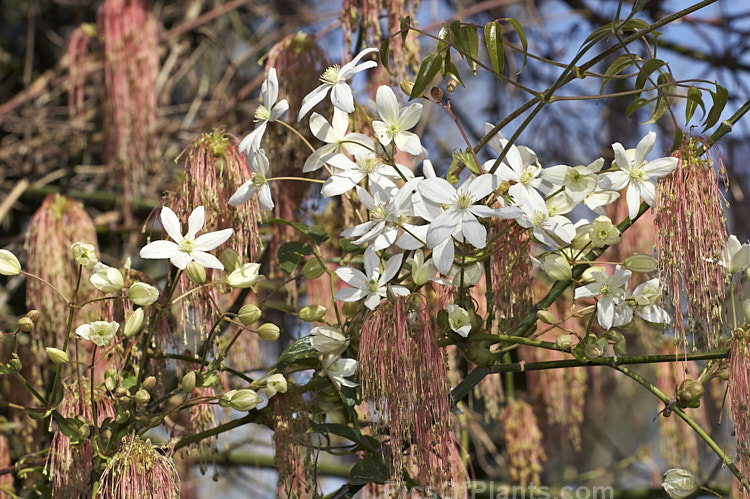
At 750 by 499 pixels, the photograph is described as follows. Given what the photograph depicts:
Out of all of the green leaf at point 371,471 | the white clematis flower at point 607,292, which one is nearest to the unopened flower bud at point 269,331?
the green leaf at point 371,471

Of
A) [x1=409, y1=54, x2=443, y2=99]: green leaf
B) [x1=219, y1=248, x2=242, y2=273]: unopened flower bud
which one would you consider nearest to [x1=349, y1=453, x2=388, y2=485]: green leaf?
[x1=219, y1=248, x2=242, y2=273]: unopened flower bud

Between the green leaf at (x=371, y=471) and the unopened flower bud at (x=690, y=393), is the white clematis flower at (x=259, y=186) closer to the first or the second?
the green leaf at (x=371, y=471)

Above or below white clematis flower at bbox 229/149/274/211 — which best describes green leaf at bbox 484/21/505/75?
above

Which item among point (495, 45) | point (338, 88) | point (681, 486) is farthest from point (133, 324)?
point (681, 486)

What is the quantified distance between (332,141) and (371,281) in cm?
13

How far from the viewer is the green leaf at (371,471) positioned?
724 millimetres

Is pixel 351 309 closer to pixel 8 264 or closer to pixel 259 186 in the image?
pixel 259 186

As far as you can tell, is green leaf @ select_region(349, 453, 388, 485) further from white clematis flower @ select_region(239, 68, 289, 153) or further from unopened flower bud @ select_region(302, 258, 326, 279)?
white clematis flower @ select_region(239, 68, 289, 153)

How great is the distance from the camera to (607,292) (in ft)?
2.26

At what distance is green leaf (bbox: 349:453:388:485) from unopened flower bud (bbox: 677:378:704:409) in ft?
0.80

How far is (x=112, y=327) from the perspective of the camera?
684 mm

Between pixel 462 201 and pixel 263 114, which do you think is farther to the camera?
pixel 263 114

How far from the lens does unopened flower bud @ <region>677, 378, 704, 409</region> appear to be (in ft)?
2.15

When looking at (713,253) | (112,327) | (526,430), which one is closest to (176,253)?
(112,327)
